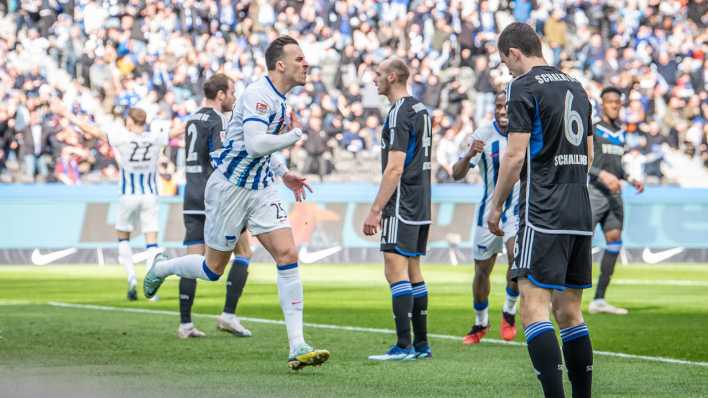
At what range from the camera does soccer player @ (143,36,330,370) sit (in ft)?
30.6

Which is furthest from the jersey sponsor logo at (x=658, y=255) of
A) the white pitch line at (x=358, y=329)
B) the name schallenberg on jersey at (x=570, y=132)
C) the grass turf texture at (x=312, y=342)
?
the name schallenberg on jersey at (x=570, y=132)

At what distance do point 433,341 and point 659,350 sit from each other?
2.07 metres

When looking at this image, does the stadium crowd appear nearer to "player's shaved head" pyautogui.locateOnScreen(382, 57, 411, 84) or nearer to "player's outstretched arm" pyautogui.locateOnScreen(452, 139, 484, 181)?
"player's outstretched arm" pyautogui.locateOnScreen(452, 139, 484, 181)

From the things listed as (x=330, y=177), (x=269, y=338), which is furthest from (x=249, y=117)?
(x=330, y=177)

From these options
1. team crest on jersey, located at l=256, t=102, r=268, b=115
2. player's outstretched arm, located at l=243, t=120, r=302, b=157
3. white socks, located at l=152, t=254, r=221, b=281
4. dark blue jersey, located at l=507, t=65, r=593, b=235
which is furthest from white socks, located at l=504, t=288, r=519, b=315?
dark blue jersey, located at l=507, t=65, r=593, b=235

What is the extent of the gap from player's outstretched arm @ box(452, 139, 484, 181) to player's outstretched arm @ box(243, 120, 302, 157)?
1.95 metres

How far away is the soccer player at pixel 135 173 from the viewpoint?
56.1 ft

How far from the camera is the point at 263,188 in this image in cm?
987

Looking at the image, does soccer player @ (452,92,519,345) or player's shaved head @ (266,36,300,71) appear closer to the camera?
player's shaved head @ (266,36,300,71)

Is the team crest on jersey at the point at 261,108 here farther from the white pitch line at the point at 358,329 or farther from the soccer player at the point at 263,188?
the white pitch line at the point at 358,329

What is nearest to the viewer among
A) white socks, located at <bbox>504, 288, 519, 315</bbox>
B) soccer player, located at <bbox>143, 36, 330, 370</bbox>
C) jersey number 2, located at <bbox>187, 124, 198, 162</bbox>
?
soccer player, located at <bbox>143, 36, 330, 370</bbox>

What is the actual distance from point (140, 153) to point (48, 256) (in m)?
7.89

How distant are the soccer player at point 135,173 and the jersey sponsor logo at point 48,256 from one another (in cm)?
672

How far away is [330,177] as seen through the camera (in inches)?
1139
